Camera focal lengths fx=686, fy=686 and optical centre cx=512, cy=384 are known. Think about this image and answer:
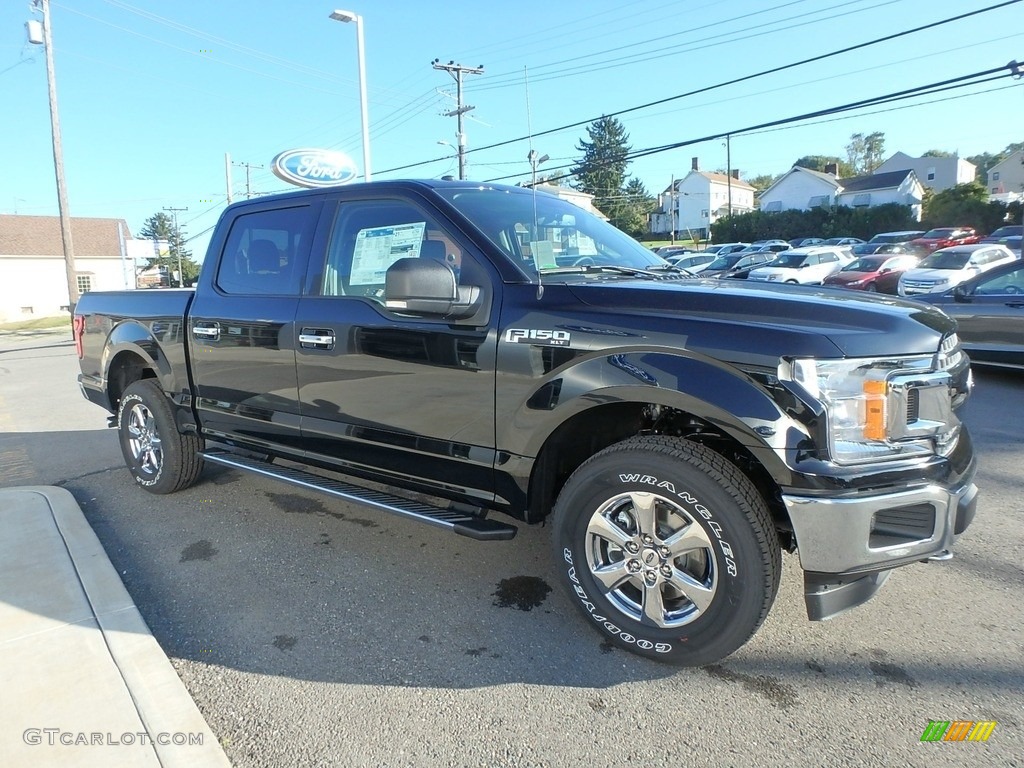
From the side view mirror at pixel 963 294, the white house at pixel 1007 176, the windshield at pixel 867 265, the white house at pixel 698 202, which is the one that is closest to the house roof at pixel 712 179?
the white house at pixel 698 202

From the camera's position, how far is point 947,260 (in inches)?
836

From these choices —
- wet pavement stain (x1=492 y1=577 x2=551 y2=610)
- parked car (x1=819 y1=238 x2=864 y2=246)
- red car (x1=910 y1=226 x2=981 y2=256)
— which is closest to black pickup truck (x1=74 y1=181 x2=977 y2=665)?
wet pavement stain (x1=492 y1=577 x2=551 y2=610)

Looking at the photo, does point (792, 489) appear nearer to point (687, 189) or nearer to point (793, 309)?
point (793, 309)

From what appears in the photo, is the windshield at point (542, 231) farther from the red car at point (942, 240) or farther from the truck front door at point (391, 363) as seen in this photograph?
the red car at point (942, 240)

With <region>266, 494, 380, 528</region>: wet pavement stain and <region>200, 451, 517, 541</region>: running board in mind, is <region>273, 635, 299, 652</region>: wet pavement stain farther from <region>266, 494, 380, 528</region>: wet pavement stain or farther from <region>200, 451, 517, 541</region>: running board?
<region>266, 494, 380, 528</region>: wet pavement stain

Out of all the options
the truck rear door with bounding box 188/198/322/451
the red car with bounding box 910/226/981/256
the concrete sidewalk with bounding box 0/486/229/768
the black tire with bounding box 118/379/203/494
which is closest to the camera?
the concrete sidewalk with bounding box 0/486/229/768

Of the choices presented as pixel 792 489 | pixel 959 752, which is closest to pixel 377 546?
pixel 792 489

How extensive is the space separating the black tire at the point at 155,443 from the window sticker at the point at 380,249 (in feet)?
6.70

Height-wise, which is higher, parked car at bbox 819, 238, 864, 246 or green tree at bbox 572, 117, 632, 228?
green tree at bbox 572, 117, 632, 228

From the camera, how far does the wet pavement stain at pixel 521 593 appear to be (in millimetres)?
3324

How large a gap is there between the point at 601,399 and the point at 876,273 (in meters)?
22.8

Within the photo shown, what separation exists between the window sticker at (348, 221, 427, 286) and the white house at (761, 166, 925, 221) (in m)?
63.9

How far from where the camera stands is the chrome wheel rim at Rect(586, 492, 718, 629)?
2.65m

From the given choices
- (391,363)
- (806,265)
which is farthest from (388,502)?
(806,265)
